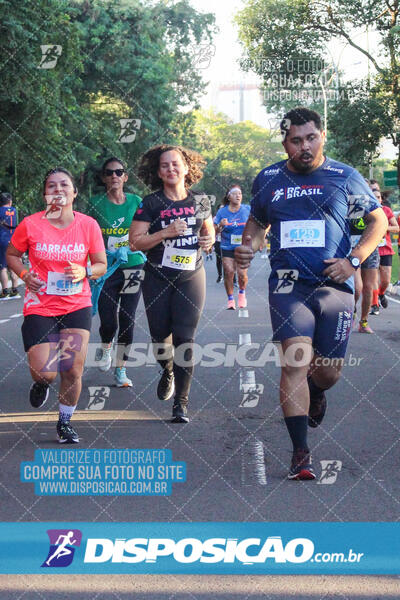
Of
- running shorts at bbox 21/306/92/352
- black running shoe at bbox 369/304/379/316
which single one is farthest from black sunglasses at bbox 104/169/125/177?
black running shoe at bbox 369/304/379/316

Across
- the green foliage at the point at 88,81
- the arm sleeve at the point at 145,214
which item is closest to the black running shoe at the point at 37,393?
the arm sleeve at the point at 145,214

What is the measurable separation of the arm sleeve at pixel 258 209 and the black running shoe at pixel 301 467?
1.41 m

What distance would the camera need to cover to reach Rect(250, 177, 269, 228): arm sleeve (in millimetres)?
6355

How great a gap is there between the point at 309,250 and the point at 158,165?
214 centimetres

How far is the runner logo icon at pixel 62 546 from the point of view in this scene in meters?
3.94

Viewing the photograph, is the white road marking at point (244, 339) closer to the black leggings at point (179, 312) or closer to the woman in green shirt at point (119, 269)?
the woman in green shirt at point (119, 269)

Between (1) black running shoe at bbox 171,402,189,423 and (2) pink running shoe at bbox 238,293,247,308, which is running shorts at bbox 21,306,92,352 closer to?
(1) black running shoe at bbox 171,402,189,423

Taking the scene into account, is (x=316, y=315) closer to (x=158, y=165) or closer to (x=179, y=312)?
(x=179, y=312)

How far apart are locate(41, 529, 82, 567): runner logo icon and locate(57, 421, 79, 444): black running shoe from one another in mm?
2771

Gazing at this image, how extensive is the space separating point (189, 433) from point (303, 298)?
5.20ft

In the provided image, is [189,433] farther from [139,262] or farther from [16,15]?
[16,15]

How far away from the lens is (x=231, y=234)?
57.8ft

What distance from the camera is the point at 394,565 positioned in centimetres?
386

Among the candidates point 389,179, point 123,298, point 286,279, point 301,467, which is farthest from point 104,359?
point 389,179
